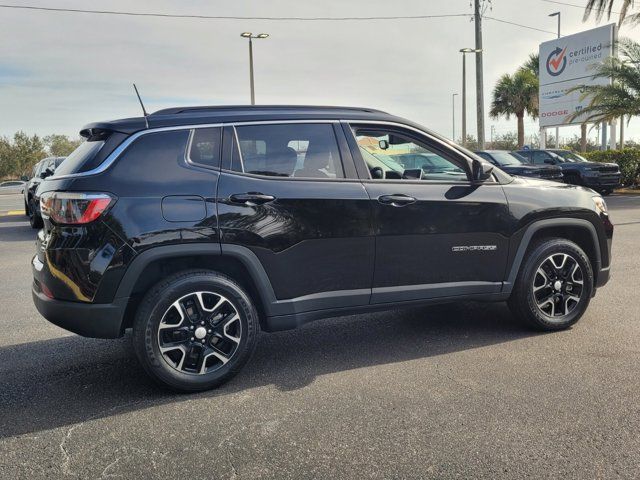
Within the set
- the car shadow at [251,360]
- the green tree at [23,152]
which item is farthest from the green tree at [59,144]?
the car shadow at [251,360]

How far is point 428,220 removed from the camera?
4273 mm

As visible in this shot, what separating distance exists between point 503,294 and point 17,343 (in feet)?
13.1

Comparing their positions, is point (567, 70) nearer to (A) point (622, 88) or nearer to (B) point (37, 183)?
(A) point (622, 88)

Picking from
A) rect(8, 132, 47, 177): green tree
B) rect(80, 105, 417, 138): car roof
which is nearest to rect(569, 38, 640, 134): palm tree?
rect(80, 105, 417, 138): car roof

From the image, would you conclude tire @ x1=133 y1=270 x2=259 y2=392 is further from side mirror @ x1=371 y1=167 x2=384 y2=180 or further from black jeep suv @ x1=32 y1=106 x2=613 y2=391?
side mirror @ x1=371 y1=167 x2=384 y2=180

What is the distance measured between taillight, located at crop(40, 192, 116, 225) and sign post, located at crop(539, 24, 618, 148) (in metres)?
28.3

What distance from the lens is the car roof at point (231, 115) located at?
375 cm

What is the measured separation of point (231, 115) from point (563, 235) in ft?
9.78

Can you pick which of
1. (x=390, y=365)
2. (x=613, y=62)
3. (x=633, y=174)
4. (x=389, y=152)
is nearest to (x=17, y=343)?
(x=390, y=365)

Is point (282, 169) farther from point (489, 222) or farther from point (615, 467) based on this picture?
point (615, 467)

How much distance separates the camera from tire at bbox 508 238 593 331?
471 centimetres

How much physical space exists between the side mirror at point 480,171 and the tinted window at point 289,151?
1.08 metres

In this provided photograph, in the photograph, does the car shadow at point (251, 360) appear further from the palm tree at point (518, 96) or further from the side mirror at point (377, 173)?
the palm tree at point (518, 96)

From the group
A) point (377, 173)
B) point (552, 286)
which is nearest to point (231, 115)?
point (377, 173)
